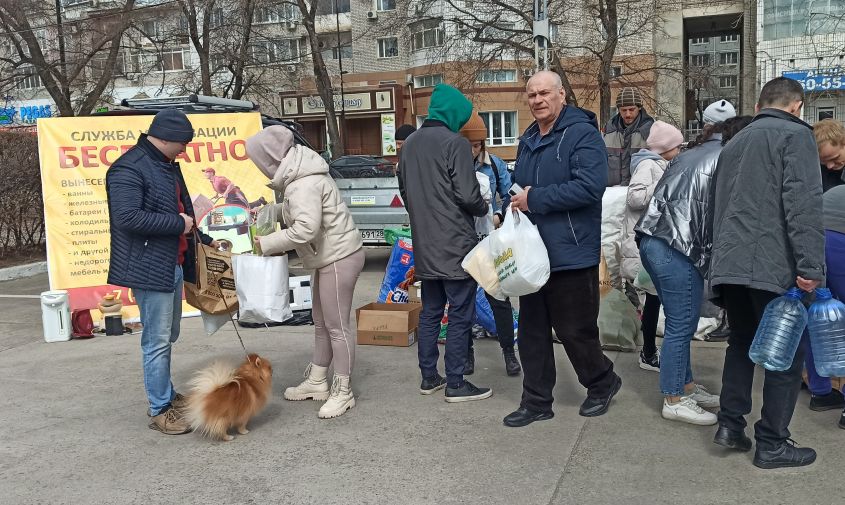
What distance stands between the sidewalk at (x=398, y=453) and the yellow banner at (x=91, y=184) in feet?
6.96

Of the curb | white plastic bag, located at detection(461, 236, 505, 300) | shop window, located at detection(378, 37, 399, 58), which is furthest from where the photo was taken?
shop window, located at detection(378, 37, 399, 58)

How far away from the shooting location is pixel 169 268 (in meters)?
4.16

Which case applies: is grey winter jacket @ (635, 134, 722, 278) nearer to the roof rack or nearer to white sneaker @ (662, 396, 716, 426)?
white sneaker @ (662, 396, 716, 426)

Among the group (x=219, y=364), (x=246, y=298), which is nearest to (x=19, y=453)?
(x=219, y=364)

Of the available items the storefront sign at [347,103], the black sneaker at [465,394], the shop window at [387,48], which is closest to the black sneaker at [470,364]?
the black sneaker at [465,394]

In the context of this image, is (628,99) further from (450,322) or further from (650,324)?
(450,322)

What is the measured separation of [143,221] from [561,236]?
2.28 meters

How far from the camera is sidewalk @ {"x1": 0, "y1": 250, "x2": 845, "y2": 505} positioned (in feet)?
11.1

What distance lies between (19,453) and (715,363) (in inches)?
180

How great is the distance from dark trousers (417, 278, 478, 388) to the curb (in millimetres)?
8173

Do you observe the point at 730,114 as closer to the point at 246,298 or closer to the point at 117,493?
the point at 246,298

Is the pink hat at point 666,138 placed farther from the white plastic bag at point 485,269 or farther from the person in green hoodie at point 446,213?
the white plastic bag at point 485,269

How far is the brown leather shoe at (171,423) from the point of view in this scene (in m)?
4.28

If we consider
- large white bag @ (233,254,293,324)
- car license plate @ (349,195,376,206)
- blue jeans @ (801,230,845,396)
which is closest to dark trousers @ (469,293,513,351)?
large white bag @ (233,254,293,324)
